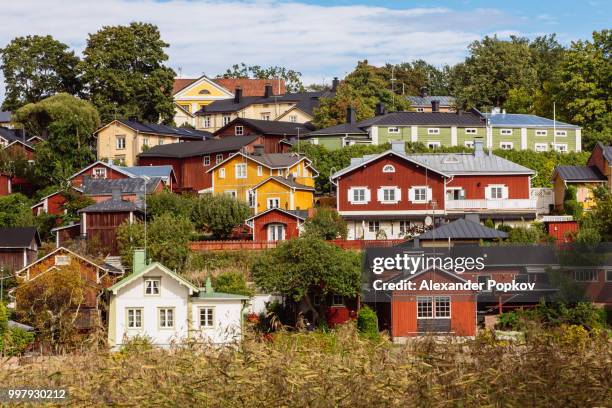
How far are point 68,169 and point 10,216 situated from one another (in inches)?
282

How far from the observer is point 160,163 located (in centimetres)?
6669

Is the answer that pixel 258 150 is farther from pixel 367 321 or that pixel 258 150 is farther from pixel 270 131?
pixel 367 321

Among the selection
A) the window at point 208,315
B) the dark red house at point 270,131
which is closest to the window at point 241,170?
the dark red house at point 270,131

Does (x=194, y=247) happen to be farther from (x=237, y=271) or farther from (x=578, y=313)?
(x=578, y=313)

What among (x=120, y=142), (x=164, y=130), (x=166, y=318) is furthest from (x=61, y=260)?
(x=164, y=130)

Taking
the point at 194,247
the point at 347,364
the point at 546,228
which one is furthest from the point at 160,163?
the point at 347,364

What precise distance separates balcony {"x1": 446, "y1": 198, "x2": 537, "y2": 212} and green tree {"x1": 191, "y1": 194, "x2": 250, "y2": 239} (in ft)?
32.8

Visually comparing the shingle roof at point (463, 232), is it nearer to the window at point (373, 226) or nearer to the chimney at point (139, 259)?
the window at point (373, 226)

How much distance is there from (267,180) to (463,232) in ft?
39.6

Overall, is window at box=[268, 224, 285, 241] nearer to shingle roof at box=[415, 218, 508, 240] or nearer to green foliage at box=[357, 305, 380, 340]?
shingle roof at box=[415, 218, 508, 240]

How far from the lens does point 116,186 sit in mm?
57250

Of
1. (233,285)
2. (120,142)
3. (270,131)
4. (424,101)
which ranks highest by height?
(424,101)

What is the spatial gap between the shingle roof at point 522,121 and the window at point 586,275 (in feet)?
75.0

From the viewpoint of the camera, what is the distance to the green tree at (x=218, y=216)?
53.0m
